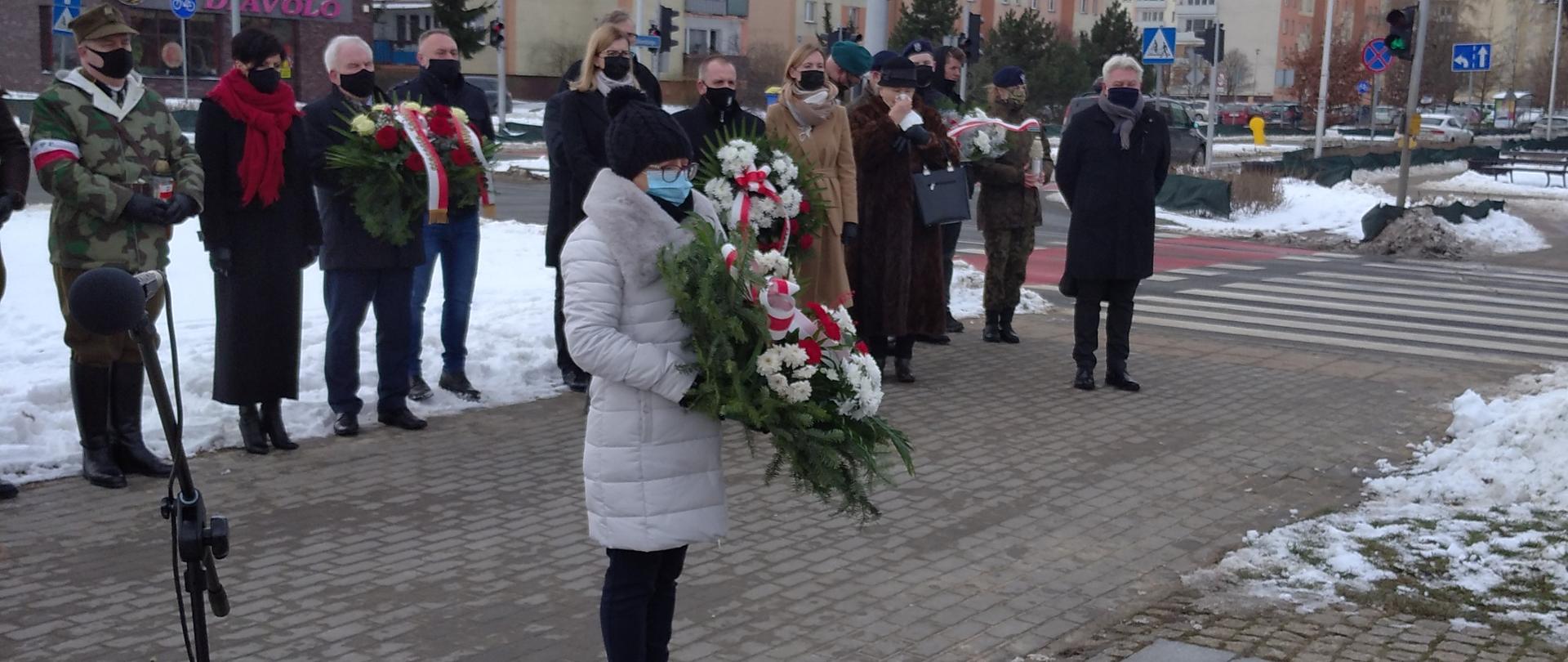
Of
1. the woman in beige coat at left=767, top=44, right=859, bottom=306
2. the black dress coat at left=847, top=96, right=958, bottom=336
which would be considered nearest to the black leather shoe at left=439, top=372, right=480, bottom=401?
the woman in beige coat at left=767, top=44, right=859, bottom=306

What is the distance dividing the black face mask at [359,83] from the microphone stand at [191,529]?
4.84 metres

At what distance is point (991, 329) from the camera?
1136cm

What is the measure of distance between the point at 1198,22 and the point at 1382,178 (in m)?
71.7

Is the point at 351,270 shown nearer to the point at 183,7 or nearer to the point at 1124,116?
the point at 1124,116

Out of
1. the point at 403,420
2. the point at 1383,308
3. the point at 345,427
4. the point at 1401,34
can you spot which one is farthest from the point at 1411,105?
the point at 345,427

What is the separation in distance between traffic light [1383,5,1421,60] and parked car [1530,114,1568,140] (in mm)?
42584

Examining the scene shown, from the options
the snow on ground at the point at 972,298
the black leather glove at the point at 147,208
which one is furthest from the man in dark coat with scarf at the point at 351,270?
the snow on ground at the point at 972,298

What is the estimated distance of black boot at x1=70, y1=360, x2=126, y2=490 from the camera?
678 centimetres

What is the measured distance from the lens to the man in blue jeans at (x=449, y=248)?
28.2ft

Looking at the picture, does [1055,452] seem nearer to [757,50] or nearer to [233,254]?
[233,254]

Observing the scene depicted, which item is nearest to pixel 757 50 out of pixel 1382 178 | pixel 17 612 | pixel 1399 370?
pixel 1382 178

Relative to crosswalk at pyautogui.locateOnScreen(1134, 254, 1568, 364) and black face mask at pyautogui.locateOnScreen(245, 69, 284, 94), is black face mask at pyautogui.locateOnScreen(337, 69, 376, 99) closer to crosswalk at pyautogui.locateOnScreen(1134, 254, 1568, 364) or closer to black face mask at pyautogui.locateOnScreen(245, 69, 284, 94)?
A: black face mask at pyautogui.locateOnScreen(245, 69, 284, 94)

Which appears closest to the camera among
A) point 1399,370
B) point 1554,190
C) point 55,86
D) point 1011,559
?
point 1011,559

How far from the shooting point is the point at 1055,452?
7906mm
